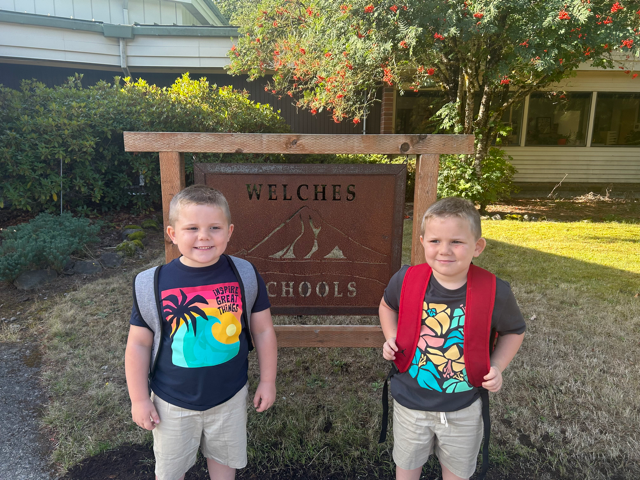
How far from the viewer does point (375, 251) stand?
2.19m

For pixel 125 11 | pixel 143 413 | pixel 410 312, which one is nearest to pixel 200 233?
pixel 143 413

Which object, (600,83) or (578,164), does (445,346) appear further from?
(600,83)

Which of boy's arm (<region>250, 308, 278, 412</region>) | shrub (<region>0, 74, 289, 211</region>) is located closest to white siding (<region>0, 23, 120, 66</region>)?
shrub (<region>0, 74, 289, 211</region>)

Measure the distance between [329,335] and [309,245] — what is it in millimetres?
484

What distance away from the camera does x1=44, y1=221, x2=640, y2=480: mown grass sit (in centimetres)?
205

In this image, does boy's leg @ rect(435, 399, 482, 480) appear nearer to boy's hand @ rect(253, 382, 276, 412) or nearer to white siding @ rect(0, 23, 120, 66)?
boy's hand @ rect(253, 382, 276, 412)

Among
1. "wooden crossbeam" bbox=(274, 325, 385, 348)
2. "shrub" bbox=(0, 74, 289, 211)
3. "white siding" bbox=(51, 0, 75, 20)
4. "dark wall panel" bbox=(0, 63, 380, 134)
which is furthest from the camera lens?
"white siding" bbox=(51, 0, 75, 20)

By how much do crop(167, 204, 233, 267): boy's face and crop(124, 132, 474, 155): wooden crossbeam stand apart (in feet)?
2.24

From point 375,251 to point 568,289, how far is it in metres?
3.01

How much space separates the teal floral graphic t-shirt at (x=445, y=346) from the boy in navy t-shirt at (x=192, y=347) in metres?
0.61

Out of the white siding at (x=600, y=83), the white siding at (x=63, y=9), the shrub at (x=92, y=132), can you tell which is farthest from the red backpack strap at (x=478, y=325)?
the white siding at (x=63, y=9)

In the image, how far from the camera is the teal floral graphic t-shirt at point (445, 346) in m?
1.41

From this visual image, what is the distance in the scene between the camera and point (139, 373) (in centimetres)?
140

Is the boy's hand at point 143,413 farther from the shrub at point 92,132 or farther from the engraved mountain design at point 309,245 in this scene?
the shrub at point 92,132
